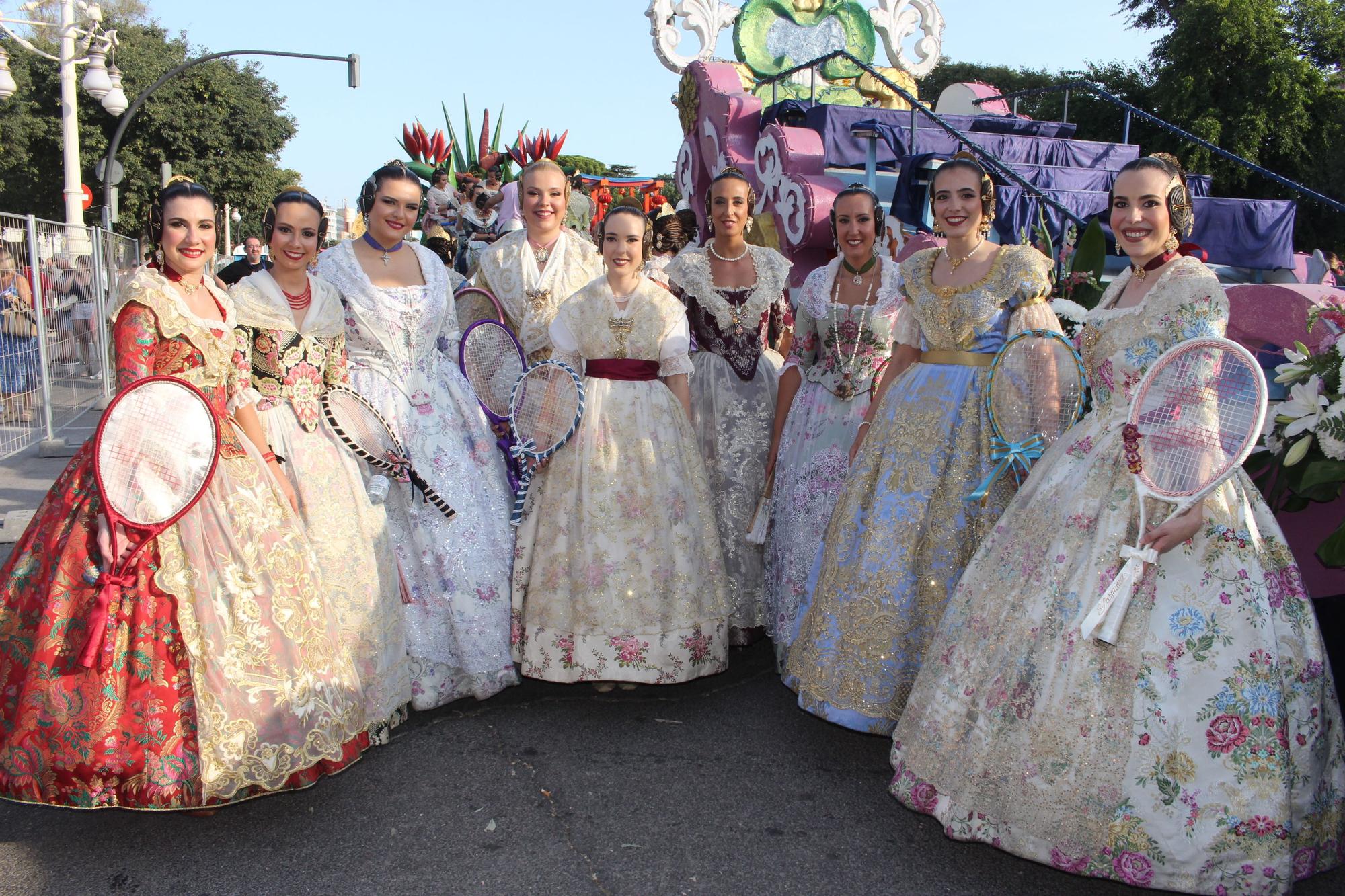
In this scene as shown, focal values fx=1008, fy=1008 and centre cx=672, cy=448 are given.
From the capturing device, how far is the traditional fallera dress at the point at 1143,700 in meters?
2.61

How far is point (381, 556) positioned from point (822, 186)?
5.26 meters

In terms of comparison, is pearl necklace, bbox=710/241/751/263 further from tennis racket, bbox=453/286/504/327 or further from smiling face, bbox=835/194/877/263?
tennis racket, bbox=453/286/504/327

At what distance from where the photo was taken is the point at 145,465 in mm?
3119

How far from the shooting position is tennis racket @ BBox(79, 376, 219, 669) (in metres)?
3.01

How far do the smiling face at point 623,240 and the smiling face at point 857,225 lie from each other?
89cm

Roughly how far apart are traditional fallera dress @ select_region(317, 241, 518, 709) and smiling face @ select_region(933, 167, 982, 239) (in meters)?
2.14

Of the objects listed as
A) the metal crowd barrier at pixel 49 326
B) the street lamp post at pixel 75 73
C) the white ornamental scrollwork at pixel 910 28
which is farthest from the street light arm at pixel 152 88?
the white ornamental scrollwork at pixel 910 28

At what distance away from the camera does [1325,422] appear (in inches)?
125

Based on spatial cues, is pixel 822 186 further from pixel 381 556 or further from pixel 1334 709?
pixel 1334 709

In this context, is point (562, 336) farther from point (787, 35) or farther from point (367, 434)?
point (787, 35)

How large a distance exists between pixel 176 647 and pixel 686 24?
11314 millimetres

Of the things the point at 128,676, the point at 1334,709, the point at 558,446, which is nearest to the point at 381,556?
the point at 558,446

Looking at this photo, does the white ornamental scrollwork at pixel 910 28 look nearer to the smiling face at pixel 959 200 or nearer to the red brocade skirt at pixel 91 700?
the smiling face at pixel 959 200

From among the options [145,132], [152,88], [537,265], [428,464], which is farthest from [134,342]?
[145,132]
